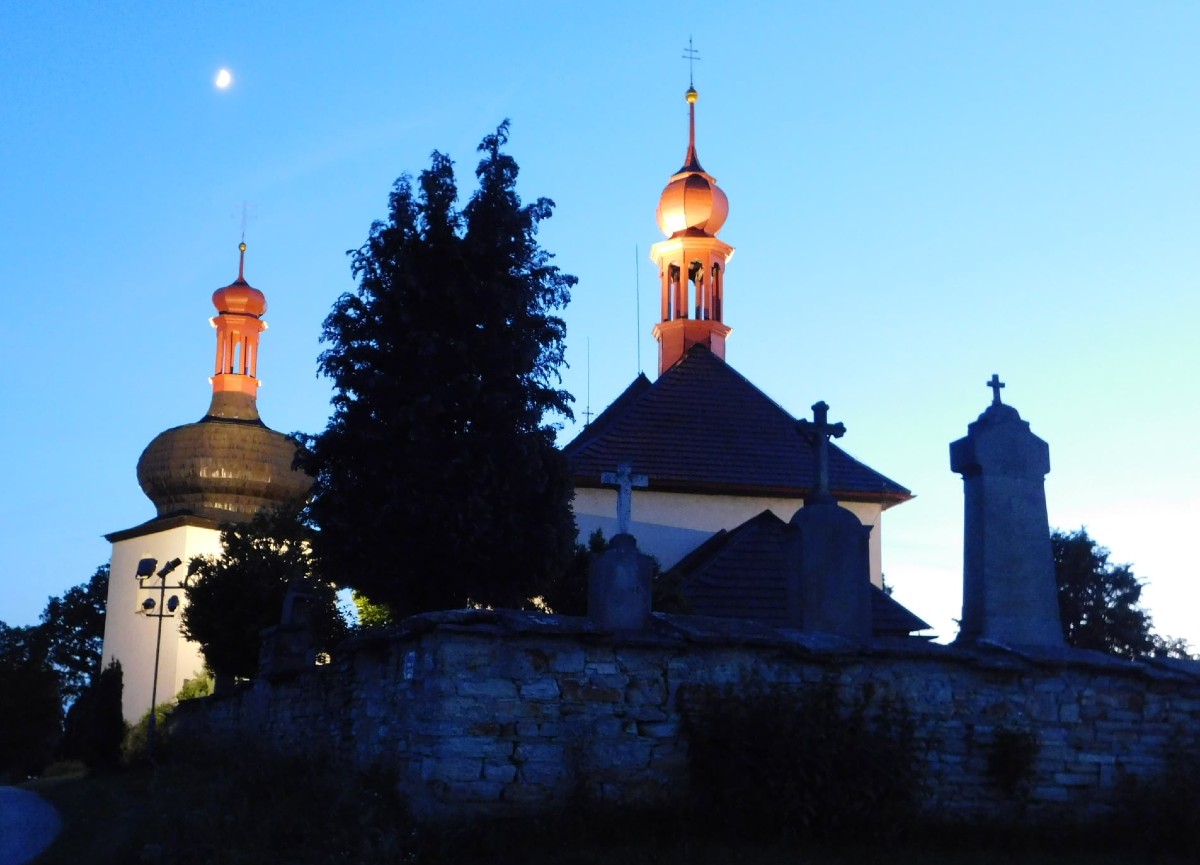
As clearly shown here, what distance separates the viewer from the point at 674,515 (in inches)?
1105

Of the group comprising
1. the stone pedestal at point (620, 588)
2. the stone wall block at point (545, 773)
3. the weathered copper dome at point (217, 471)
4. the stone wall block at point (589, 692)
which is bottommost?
the stone wall block at point (545, 773)

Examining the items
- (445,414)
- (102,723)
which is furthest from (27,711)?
(445,414)

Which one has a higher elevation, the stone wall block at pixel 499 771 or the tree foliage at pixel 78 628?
the tree foliage at pixel 78 628

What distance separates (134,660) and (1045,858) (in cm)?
4103

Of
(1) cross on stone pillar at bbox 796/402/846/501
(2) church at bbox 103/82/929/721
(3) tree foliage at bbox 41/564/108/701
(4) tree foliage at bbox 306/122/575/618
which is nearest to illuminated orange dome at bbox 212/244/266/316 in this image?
(3) tree foliage at bbox 41/564/108/701

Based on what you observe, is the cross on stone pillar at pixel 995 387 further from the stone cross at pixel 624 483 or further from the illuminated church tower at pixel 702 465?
the illuminated church tower at pixel 702 465

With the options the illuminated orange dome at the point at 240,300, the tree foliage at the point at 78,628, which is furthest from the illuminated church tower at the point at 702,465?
the tree foliage at the point at 78,628

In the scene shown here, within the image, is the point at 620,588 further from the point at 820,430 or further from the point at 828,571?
the point at 820,430

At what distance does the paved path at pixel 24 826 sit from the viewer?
12.9 meters

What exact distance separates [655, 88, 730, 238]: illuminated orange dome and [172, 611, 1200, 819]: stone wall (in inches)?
911

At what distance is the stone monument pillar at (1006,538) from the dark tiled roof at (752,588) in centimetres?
1059

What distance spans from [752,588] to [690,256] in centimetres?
1162

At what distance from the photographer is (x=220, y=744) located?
56.3 ft

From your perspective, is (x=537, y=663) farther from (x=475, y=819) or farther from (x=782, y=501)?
(x=782, y=501)
